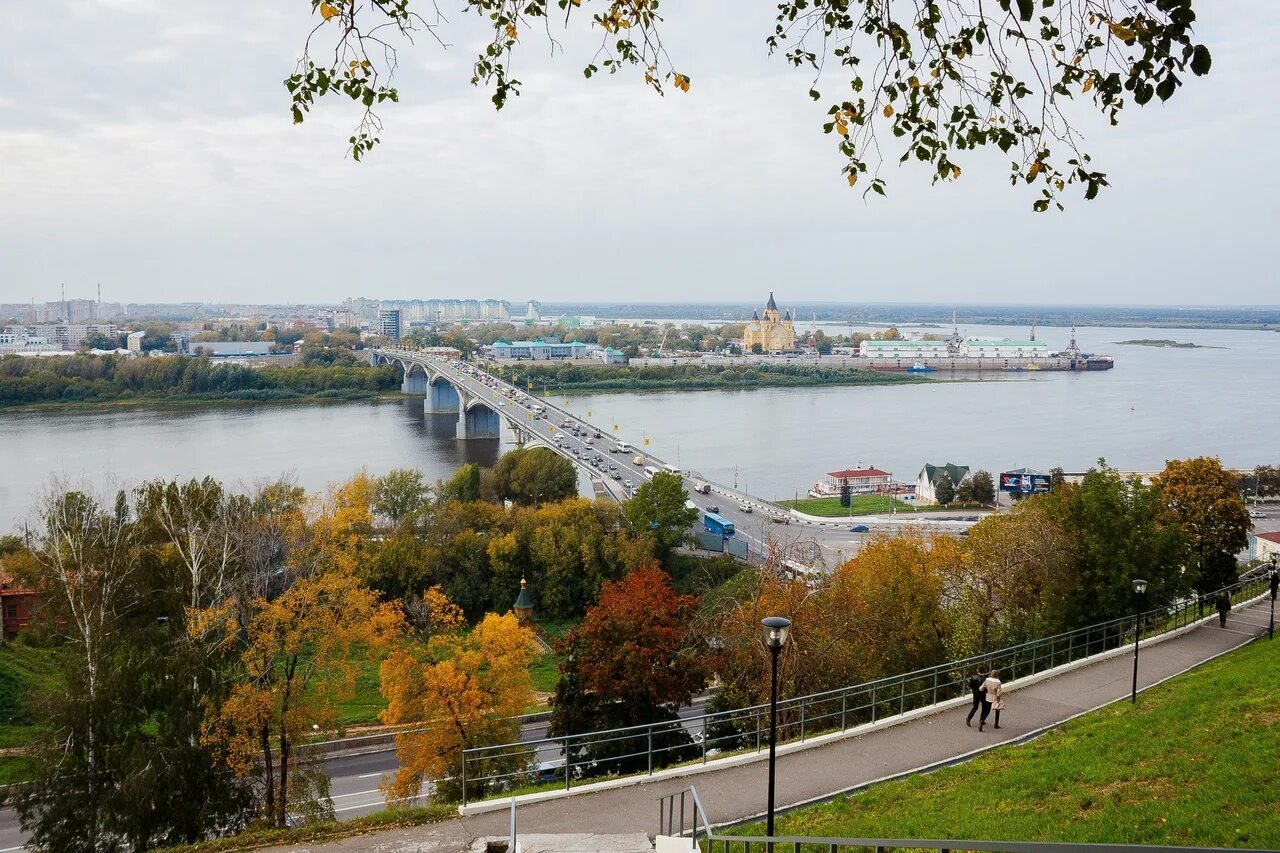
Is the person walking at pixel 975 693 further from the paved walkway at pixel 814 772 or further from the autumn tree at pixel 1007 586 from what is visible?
the autumn tree at pixel 1007 586

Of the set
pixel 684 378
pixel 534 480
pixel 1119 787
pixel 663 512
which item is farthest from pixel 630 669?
pixel 684 378

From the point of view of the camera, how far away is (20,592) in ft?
49.9

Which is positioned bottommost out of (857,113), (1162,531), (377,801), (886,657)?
(377,801)

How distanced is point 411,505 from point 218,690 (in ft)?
52.7

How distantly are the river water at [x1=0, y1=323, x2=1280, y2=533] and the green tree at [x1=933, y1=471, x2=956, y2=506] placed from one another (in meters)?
3.64

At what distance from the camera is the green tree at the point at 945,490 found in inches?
1200

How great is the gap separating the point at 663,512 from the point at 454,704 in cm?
1324

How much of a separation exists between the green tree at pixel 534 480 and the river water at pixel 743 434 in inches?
201

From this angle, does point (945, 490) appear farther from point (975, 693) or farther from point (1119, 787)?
point (1119, 787)

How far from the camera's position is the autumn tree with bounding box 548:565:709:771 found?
29.5ft

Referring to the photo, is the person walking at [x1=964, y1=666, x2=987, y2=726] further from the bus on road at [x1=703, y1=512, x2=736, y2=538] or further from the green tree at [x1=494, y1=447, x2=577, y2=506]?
the green tree at [x1=494, y1=447, x2=577, y2=506]

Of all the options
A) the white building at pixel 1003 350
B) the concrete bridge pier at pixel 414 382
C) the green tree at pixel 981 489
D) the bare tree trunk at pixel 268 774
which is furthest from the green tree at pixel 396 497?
the white building at pixel 1003 350

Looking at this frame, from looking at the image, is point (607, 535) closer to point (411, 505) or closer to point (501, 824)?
point (411, 505)

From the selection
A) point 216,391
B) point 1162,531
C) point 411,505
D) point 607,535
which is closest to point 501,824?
point 1162,531
